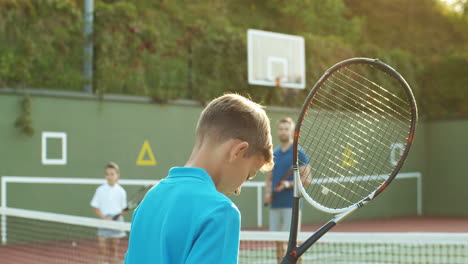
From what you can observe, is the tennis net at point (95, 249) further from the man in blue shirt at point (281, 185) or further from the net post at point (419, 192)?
the net post at point (419, 192)

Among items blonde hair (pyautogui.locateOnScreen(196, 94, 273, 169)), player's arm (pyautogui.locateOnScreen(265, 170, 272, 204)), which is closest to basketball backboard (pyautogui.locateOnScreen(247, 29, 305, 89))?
player's arm (pyautogui.locateOnScreen(265, 170, 272, 204))

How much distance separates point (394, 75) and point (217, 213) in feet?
4.72

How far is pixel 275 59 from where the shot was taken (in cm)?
1123

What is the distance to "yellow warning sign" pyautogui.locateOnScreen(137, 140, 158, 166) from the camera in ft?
31.8

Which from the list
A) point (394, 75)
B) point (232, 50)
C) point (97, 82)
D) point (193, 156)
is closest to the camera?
point (193, 156)

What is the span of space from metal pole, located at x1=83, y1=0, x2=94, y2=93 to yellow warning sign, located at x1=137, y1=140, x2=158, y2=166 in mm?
1195

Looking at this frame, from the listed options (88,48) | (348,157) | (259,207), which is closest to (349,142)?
(348,157)

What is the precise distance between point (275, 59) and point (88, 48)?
347 centimetres

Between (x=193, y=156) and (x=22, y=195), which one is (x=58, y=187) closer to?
(x=22, y=195)

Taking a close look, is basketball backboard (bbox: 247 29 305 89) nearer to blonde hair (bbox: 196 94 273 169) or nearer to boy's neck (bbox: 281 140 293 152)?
boy's neck (bbox: 281 140 293 152)

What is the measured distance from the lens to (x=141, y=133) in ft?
32.0

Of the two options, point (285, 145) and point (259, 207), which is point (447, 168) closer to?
point (259, 207)

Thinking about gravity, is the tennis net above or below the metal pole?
below

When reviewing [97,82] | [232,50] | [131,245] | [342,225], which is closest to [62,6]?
[97,82]
